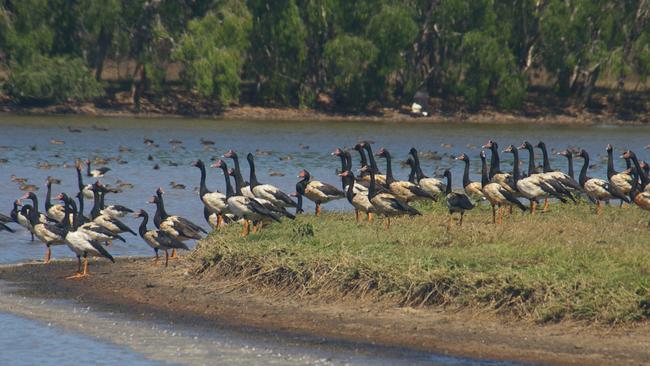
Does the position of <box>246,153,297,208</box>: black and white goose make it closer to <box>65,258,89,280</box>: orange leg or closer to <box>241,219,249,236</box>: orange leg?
<box>241,219,249,236</box>: orange leg

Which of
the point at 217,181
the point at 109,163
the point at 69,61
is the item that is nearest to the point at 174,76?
the point at 69,61

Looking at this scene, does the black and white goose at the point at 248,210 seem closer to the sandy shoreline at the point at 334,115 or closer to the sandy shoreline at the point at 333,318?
the sandy shoreline at the point at 333,318

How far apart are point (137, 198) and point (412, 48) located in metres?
42.0

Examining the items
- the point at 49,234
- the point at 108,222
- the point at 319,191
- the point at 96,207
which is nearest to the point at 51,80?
the point at 96,207

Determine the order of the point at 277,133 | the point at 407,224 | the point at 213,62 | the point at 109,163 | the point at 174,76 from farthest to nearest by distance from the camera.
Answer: the point at 174,76 → the point at 213,62 → the point at 277,133 → the point at 109,163 → the point at 407,224

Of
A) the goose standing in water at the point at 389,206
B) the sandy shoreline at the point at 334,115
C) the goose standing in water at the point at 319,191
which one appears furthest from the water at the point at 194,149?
the goose standing in water at the point at 389,206

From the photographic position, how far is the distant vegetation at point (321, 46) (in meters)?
66.4

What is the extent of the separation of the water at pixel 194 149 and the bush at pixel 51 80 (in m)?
1.36

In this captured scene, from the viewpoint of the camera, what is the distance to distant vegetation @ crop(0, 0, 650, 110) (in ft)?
218

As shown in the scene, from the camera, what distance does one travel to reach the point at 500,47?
71.0m

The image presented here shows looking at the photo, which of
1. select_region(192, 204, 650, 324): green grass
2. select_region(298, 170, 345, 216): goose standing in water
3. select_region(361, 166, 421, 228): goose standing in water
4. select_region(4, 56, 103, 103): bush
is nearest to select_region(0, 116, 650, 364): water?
select_region(4, 56, 103, 103): bush

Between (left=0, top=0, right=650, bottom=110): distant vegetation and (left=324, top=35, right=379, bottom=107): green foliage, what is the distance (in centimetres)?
8

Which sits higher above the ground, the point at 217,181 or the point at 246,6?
the point at 246,6

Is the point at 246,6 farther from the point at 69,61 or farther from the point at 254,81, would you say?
the point at 69,61
